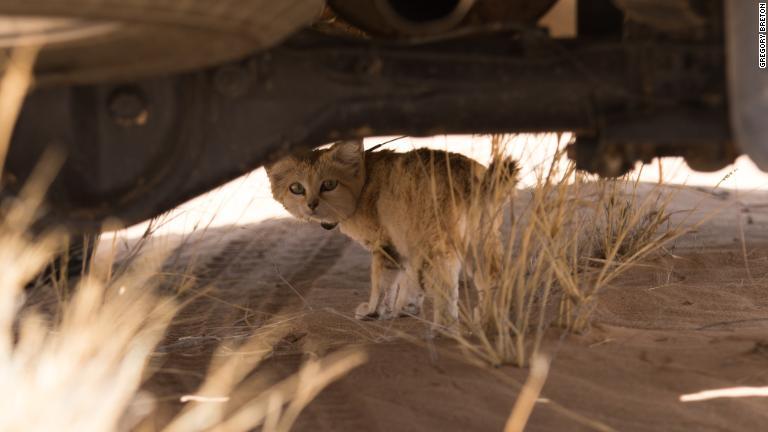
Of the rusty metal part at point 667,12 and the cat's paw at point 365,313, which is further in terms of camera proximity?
the cat's paw at point 365,313

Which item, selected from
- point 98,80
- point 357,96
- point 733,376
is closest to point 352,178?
point 733,376

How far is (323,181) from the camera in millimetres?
5148

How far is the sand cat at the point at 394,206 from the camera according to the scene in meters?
4.26

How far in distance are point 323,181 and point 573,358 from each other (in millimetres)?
2138

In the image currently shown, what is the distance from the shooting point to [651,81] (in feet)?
7.91

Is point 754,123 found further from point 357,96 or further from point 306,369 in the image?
point 306,369

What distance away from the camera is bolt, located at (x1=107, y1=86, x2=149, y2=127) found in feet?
7.02

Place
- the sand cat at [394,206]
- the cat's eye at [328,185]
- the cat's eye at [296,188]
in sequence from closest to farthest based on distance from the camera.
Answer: the sand cat at [394,206]
the cat's eye at [328,185]
the cat's eye at [296,188]

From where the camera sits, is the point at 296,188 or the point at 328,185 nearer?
the point at 328,185

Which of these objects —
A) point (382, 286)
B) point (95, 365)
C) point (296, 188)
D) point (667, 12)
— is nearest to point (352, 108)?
point (667, 12)

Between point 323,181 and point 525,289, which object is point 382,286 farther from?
point 525,289

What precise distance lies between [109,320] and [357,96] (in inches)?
57.6

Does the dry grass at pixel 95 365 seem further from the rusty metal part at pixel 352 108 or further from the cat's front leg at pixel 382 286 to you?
the cat's front leg at pixel 382 286

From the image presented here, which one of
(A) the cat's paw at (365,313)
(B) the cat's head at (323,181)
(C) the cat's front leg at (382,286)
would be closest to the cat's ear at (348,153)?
(B) the cat's head at (323,181)
